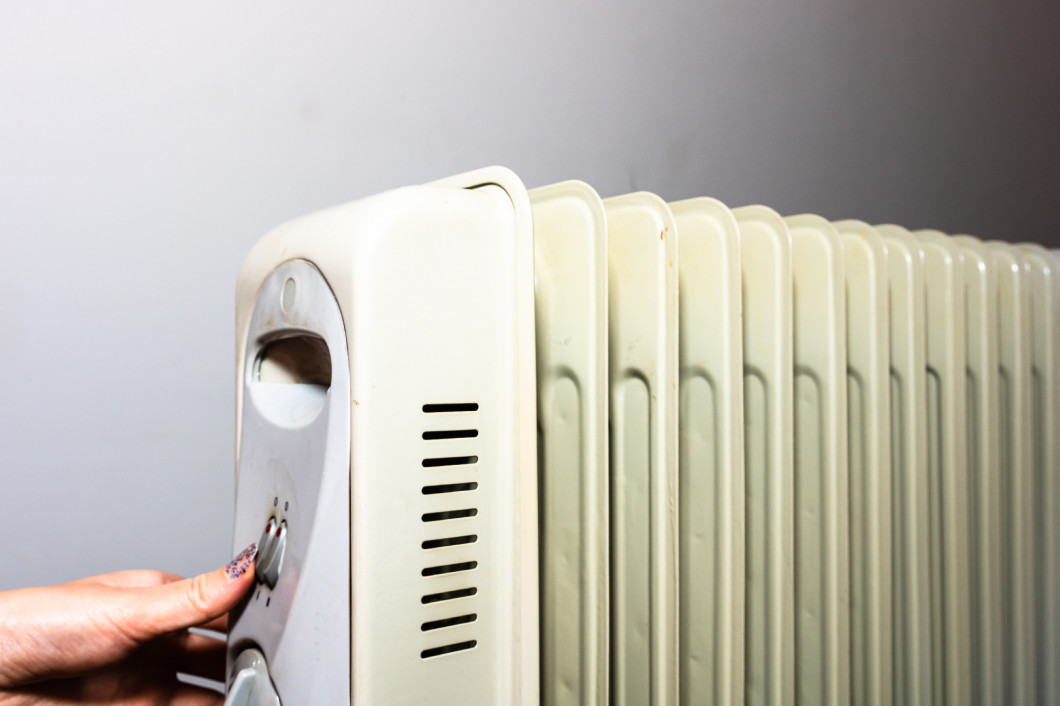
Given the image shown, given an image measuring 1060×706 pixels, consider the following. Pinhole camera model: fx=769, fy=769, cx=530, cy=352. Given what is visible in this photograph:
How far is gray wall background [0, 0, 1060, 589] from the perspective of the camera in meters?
0.81

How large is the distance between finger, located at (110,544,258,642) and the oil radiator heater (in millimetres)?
22

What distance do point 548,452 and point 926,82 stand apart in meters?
1.59

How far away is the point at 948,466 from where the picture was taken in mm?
928

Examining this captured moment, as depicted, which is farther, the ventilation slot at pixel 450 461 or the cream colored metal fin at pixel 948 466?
the cream colored metal fin at pixel 948 466

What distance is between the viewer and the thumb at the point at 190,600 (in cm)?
60

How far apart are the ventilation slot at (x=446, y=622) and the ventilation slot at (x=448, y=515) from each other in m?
0.07

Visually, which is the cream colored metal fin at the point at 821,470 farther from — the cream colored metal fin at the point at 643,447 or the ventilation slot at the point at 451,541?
the ventilation slot at the point at 451,541

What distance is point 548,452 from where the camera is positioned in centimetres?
63

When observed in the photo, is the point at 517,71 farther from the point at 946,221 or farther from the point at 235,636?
the point at 946,221

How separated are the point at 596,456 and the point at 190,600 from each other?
345 mm

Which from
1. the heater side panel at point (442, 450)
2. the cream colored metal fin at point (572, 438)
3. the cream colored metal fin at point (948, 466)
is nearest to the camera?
the heater side panel at point (442, 450)

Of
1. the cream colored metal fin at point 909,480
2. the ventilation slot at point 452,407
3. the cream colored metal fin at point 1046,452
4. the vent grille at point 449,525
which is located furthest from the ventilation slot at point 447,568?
the cream colored metal fin at point 1046,452

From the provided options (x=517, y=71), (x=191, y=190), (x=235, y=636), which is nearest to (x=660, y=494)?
(x=235, y=636)

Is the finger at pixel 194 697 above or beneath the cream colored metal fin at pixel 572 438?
beneath
